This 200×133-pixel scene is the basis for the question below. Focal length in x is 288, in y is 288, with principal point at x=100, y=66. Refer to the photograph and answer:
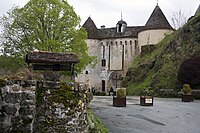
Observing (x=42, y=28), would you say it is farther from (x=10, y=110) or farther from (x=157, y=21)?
(x=157, y=21)

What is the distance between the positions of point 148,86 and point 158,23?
1905 centimetres

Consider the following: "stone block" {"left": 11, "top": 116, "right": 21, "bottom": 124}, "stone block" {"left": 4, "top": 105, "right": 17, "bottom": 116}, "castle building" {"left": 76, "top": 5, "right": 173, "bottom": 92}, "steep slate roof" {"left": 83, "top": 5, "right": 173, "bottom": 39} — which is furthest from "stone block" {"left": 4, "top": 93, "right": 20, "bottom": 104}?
"castle building" {"left": 76, "top": 5, "right": 173, "bottom": 92}

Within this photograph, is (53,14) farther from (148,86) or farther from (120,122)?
(120,122)

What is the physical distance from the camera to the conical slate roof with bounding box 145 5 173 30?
1901 inches

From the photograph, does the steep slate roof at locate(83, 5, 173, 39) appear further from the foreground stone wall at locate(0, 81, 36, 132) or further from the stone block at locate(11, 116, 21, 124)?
the stone block at locate(11, 116, 21, 124)

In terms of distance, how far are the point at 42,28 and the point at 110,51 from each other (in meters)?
30.4

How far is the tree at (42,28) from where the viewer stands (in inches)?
1022

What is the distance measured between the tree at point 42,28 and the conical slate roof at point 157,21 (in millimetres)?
24100

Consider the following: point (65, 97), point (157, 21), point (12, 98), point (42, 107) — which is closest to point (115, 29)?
point (157, 21)

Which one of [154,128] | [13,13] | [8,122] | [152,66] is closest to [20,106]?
[8,122]

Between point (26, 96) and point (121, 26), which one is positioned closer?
point (26, 96)

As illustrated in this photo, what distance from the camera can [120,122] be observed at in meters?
10.9

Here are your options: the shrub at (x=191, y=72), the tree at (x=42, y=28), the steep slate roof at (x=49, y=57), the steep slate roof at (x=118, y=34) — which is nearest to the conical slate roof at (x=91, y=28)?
the steep slate roof at (x=118, y=34)

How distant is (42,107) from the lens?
595 cm
